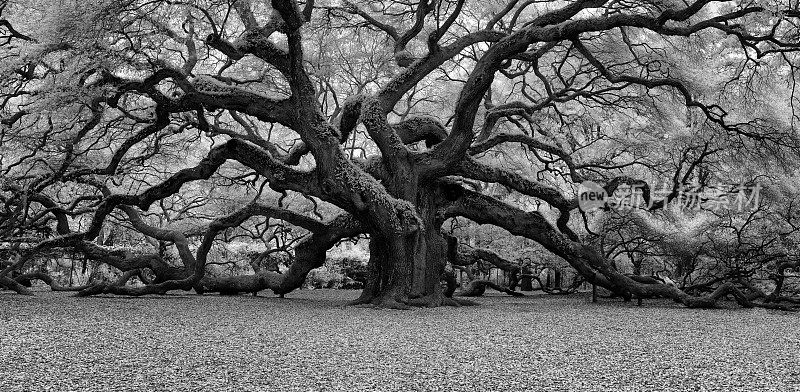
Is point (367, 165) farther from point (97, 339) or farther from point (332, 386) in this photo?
point (332, 386)

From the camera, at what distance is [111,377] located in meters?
3.29

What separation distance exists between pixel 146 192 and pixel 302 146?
2332 mm

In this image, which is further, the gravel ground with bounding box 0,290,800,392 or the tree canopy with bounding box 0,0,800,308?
the tree canopy with bounding box 0,0,800,308

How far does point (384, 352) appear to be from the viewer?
4266 mm

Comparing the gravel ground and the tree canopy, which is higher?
the tree canopy

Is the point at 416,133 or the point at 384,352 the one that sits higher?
the point at 416,133

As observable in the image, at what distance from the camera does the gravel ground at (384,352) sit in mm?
3277

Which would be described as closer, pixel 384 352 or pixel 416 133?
pixel 384 352

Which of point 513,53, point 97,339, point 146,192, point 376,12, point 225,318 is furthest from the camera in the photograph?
point 376,12

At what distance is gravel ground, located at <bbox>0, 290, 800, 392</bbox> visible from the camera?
129 inches

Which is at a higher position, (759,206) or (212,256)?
(759,206)

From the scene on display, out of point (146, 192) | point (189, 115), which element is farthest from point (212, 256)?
point (146, 192)

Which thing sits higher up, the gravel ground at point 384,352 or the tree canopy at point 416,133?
the tree canopy at point 416,133

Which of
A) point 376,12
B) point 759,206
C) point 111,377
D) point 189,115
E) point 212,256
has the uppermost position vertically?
point 376,12
